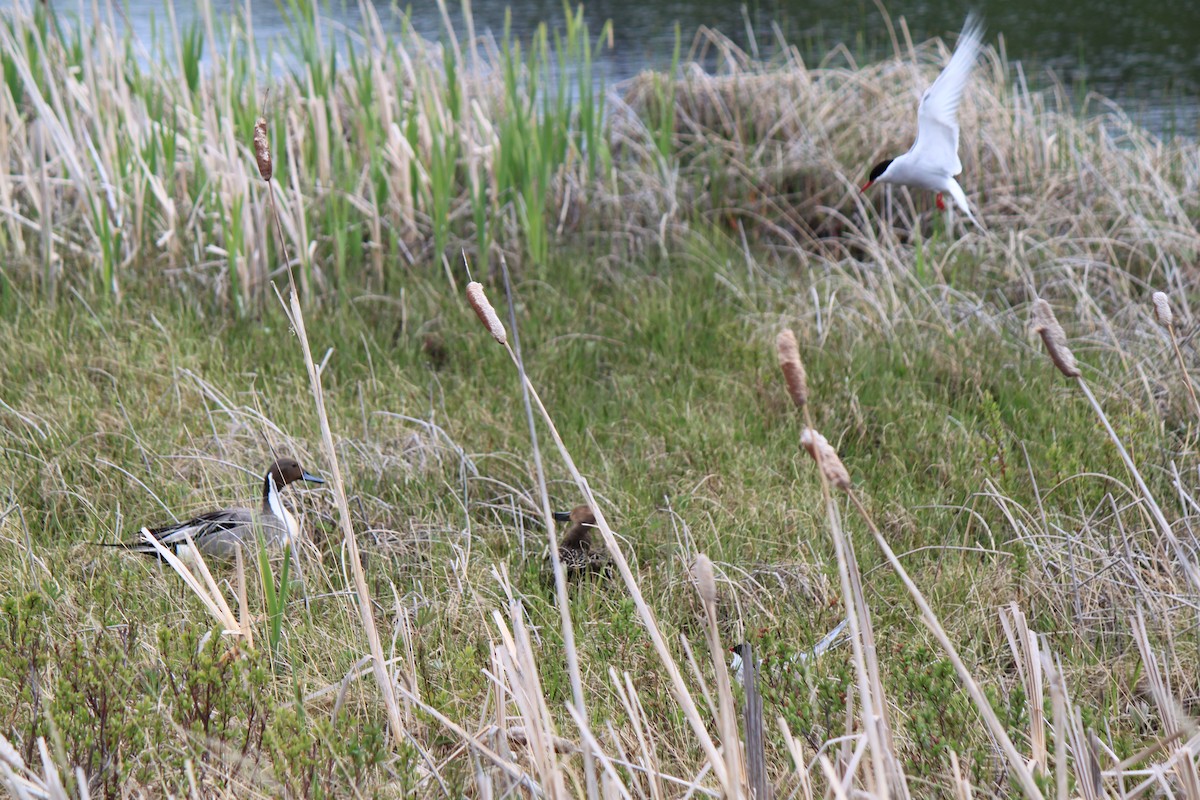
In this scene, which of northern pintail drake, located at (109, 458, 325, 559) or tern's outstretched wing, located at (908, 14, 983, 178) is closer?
tern's outstretched wing, located at (908, 14, 983, 178)

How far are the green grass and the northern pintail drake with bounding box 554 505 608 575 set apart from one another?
0.09 m

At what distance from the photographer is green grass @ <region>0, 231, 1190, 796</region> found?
184cm

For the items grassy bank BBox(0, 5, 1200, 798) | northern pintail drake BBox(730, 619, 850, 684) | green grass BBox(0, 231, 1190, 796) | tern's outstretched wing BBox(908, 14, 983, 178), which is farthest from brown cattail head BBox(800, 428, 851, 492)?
tern's outstretched wing BBox(908, 14, 983, 178)

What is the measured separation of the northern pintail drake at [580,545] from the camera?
281 cm

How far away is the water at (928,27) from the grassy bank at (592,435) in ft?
10.6

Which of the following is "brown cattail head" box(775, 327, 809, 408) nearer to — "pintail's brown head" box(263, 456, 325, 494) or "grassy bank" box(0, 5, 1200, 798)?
"grassy bank" box(0, 5, 1200, 798)

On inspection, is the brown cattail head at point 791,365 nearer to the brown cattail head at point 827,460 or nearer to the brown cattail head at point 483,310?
the brown cattail head at point 827,460

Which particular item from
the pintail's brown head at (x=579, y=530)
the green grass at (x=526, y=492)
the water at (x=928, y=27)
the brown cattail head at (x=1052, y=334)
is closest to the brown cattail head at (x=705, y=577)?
the brown cattail head at (x=1052, y=334)

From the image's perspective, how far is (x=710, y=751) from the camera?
1.29 m

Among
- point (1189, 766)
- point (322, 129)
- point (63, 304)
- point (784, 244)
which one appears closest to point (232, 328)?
point (63, 304)

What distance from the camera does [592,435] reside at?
10.7ft

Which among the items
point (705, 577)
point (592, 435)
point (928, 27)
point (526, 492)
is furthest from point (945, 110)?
point (928, 27)

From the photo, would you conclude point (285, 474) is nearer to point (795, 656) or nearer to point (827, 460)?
point (795, 656)

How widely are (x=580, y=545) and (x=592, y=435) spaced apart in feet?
1.38
